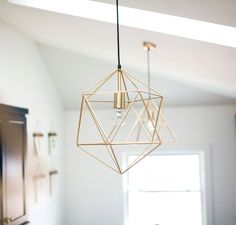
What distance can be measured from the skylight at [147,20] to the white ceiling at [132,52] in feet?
0.25

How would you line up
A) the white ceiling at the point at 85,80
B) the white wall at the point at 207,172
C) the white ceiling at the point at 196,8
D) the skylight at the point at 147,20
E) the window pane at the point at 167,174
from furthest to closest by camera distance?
1. the window pane at the point at 167,174
2. the white wall at the point at 207,172
3. the white ceiling at the point at 85,80
4. the skylight at the point at 147,20
5. the white ceiling at the point at 196,8

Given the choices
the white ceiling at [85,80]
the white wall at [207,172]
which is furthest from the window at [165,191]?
the white ceiling at [85,80]

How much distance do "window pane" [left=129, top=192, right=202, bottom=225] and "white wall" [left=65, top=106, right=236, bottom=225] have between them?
0.24m

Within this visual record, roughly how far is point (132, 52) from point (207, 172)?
2.38 meters

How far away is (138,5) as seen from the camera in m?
2.25

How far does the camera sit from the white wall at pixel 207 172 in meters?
5.19

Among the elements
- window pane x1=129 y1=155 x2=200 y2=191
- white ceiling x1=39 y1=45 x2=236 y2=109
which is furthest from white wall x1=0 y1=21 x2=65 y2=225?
window pane x1=129 y1=155 x2=200 y2=191

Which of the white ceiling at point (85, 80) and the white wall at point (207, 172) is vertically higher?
the white ceiling at point (85, 80)

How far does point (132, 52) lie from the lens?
3.59 metres

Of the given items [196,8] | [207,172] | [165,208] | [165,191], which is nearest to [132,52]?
[196,8]

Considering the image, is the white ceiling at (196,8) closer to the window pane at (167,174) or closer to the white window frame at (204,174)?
the white window frame at (204,174)

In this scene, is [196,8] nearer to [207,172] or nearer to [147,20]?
[147,20]

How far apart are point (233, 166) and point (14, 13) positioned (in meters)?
3.44

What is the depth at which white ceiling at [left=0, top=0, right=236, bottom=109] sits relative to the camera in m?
2.60
